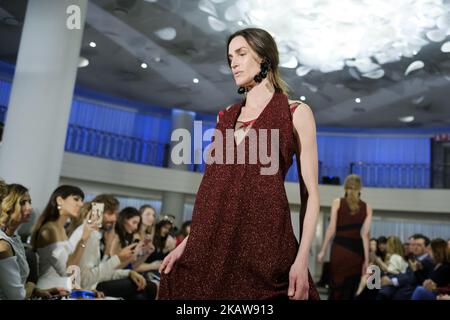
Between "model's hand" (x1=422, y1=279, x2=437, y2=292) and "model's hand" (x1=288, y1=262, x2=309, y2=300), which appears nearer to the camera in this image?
"model's hand" (x1=288, y1=262, x2=309, y2=300)

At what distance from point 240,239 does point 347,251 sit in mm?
3093

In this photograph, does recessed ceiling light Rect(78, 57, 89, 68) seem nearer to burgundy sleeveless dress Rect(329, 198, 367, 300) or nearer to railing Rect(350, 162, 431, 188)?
railing Rect(350, 162, 431, 188)

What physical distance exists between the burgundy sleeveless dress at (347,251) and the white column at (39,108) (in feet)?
9.28

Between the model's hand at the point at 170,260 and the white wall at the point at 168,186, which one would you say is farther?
the white wall at the point at 168,186

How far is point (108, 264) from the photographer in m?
3.87

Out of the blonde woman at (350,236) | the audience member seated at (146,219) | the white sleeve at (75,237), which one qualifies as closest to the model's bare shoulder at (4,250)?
the white sleeve at (75,237)

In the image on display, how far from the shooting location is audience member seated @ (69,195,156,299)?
370 centimetres

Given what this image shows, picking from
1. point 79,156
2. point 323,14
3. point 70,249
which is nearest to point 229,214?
point 70,249

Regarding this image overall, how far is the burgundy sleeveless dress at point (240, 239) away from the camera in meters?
1.11

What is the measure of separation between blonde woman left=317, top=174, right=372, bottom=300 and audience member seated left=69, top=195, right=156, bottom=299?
1.69m

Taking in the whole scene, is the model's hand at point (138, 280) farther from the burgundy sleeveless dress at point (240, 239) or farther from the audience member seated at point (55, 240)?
the burgundy sleeveless dress at point (240, 239)

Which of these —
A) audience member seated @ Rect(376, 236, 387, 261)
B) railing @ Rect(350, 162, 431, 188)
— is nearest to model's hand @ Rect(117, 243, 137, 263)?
audience member seated @ Rect(376, 236, 387, 261)

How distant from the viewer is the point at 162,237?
5.15 meters

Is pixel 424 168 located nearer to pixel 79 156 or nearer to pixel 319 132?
pixel 319 132
